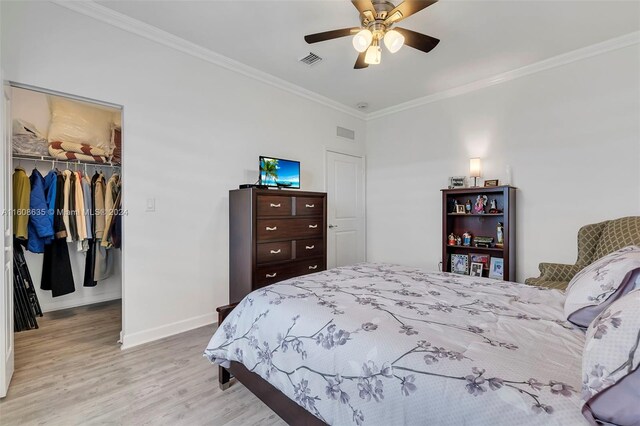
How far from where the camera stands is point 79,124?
136 inches

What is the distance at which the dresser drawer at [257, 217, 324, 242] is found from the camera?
117 inches

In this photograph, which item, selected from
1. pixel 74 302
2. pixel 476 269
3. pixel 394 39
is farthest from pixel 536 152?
pixel 74 302

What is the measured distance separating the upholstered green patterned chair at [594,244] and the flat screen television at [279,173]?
2565 millimetres

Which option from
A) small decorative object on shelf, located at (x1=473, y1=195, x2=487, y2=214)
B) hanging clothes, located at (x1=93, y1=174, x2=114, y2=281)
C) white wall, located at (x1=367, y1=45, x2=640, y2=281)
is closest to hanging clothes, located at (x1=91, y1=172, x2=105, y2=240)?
hanging clothes, located at (x1=93, y1=174, x2=114, y2=281)

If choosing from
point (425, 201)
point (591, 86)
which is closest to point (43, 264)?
point (425, 201)

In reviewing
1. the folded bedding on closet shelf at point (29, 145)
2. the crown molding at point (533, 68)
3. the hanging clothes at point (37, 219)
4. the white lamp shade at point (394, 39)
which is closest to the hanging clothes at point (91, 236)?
the hanging clothes at point (37, 219)

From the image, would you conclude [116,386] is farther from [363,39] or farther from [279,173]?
[363,39]

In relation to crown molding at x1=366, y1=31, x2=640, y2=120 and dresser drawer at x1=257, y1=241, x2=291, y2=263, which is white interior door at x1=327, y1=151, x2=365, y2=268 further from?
dresser drawer at x1=257, y1=241, x2=291, y2=263

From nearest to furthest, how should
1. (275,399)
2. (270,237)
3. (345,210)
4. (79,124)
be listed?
(275,399), (270,237), (79,124), (345,210)

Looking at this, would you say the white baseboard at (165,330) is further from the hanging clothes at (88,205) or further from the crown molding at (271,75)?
the crown molding at (271,75)

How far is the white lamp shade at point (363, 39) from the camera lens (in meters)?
2.04

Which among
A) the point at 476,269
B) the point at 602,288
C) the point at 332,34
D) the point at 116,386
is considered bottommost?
the point at 116,386

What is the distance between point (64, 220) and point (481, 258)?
4.60 meters

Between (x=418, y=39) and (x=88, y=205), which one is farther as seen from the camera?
(x=88, y=205)
